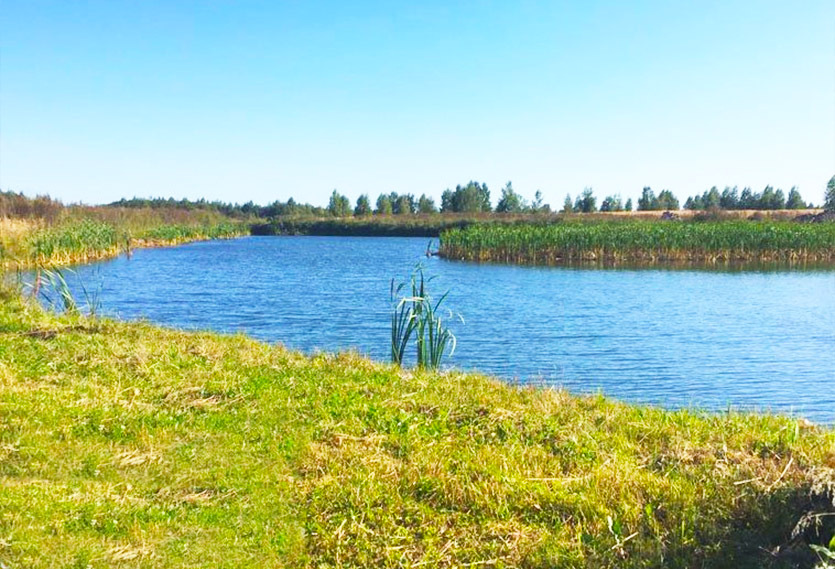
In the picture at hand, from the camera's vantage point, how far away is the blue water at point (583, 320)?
1220 centimetres

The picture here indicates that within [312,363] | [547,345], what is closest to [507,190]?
[547,345]

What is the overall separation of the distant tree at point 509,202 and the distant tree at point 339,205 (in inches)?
943

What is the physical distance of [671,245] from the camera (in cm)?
3912

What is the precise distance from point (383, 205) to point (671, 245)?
68803 millimetres

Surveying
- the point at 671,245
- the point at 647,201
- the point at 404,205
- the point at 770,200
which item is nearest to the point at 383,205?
the point at 404,205

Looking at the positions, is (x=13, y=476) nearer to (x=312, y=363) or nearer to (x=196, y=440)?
(x=196, y=440)

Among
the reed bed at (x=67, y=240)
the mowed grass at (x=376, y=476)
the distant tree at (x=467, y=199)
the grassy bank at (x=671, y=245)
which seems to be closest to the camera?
the mowed grass at (x=376, y=476)

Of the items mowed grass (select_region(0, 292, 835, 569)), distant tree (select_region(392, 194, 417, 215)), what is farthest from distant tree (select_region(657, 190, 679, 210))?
mowed grass (select_region(0, 292, 835, 569))

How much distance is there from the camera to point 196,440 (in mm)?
5895

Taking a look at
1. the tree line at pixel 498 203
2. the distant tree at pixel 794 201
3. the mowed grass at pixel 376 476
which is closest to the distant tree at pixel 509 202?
the tree line at pixel 498 203

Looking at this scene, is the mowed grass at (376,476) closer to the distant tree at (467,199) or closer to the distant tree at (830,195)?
the distant tree at (830,195)

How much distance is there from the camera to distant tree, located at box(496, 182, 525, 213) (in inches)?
3588

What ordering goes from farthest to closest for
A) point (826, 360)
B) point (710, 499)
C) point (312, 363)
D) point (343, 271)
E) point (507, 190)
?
point (507, 190) → point (343, 271) → point (826, 360) → point (312, 363) → point (710, 499)

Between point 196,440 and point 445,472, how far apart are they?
217 centimetres
